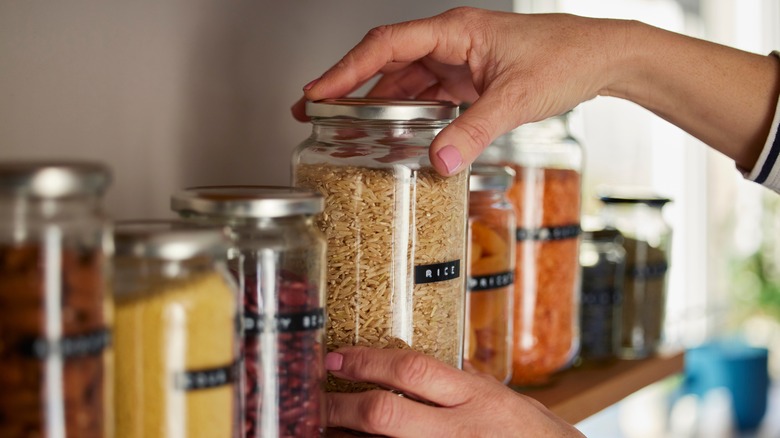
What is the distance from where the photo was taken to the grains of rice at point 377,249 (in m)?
0.75

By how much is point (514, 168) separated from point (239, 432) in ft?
1.85

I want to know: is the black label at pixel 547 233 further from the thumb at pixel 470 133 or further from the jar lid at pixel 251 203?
the jar lid at pixel 251 203

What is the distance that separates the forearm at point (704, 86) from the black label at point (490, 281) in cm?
23

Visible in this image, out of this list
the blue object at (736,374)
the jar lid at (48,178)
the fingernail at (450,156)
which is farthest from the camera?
the blue object at (736,374)

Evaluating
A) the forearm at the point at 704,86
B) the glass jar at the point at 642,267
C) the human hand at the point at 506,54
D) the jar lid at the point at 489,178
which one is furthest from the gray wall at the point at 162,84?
the glass jar at the point at 642,267

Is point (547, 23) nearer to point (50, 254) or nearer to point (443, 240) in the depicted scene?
point (443, 240)

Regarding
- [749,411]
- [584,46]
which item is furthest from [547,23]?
[749,411]

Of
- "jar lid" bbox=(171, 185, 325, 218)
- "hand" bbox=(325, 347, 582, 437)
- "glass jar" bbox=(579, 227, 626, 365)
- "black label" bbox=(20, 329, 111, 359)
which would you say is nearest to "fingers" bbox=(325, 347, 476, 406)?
"hand" bbox=(325, 347, 582, 437)

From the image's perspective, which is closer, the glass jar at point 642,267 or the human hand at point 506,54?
the human hand at point 506,54

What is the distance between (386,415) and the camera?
0.69m

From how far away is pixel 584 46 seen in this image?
0.92 m

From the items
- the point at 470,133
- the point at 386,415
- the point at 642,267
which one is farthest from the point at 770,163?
the point at 386,415

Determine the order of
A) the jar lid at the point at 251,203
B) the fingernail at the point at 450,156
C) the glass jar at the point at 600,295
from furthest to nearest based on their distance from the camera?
1. the glass jar at the point at 600,295
2. the fingernail at the point at 450,156
3. the jar lid at the point at 251,203

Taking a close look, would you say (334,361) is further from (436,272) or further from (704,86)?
(704,86)
